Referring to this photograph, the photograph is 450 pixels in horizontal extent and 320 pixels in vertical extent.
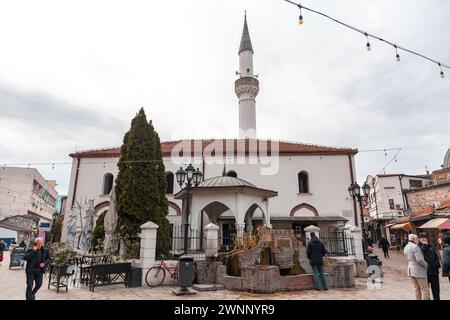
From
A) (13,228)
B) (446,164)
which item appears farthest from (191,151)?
(446,164)

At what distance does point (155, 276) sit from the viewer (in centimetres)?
920

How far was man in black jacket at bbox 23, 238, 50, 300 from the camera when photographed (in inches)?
251

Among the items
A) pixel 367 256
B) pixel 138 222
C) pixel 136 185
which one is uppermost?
pixel 136 185

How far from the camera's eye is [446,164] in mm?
34438

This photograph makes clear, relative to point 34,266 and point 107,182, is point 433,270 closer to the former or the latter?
point 34,266

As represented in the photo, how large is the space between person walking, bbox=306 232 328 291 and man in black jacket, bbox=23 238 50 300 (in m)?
6.78

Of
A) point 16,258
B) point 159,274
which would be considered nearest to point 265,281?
→ point 159,274

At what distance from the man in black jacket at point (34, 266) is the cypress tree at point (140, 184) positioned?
628 cm

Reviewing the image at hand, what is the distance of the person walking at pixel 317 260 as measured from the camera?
8078 mm

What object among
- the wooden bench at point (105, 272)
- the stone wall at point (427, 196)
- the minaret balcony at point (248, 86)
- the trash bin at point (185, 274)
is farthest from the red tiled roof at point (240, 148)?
the trash bin at point (185, 274)

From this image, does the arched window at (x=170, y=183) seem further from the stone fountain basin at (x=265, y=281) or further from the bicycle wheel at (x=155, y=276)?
Answer: the stone fountain basin at (x=265, y=281)
